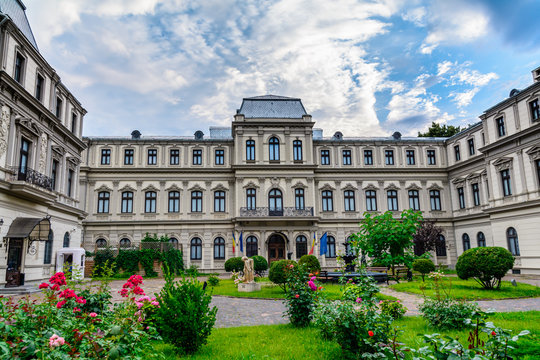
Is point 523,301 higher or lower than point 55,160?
lower

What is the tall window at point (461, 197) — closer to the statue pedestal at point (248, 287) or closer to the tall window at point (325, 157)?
the tall window at point (325, 157)

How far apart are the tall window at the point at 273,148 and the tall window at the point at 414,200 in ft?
43.2

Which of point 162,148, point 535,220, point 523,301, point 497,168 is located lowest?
point 523,301

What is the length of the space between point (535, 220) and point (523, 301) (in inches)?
523

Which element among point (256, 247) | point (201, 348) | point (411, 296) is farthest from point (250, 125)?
point (201, 348)

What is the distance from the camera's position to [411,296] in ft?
52.0

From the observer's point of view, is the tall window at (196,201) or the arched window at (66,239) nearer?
the arched window at (66,239)

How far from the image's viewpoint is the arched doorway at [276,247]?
3278 cm

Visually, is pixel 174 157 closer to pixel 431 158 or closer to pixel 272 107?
pixel 272 107

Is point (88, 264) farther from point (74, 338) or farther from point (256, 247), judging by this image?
point (74, 338)

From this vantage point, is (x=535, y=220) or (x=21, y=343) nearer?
(x=21, y=343)

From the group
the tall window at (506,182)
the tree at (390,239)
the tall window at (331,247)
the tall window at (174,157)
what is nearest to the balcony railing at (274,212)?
the tall window at (331,247)

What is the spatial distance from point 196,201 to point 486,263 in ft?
79.4

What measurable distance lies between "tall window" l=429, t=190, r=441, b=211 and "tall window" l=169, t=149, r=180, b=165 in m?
23.8
